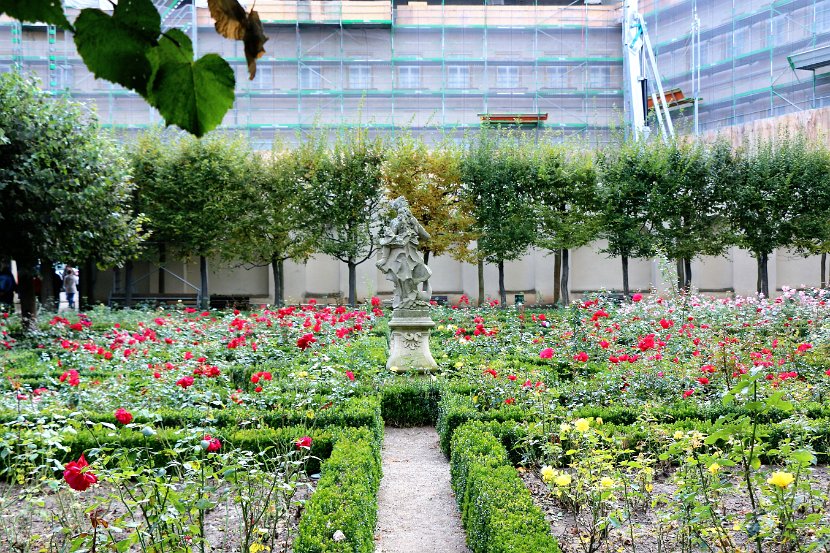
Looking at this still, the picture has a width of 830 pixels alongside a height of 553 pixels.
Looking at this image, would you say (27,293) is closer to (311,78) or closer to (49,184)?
(49,184)

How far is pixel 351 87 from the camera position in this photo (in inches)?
1056

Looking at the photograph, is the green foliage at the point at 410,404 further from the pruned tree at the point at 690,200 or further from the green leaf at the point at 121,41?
the pruned tree at the point at 690,200

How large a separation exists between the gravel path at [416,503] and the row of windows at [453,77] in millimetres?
20628

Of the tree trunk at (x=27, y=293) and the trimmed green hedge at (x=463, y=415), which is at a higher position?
the tree trunk at (x=27, y=293)

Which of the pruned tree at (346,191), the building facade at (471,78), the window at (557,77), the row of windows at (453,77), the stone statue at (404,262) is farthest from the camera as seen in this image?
the window at (557,77)

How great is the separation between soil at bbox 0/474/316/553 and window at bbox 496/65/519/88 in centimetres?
2371

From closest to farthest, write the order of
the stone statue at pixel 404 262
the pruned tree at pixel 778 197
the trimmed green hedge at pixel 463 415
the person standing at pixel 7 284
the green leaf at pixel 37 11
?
the green leaf at pixel 37 11 < the trimmed green hedge at pixel 463 415 < the stone statue at pixel 404 262 < the person standing at pixel 7 284 < the pruned tree at pixel 778 197

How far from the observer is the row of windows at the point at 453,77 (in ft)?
87.5

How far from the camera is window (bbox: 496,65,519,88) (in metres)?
27.2

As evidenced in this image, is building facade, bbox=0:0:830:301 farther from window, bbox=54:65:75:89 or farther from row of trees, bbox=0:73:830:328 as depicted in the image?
row of trees, bbox=0:73:830:328

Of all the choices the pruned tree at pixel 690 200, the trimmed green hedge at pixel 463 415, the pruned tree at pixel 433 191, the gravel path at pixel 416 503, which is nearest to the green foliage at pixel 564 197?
the pruned tree at pixel 690 200

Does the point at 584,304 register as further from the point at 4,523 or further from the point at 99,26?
the point at 99,26

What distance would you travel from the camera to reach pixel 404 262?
10156mm

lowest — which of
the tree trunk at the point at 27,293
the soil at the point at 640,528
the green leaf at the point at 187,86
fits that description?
the soil at the point at 640,528
